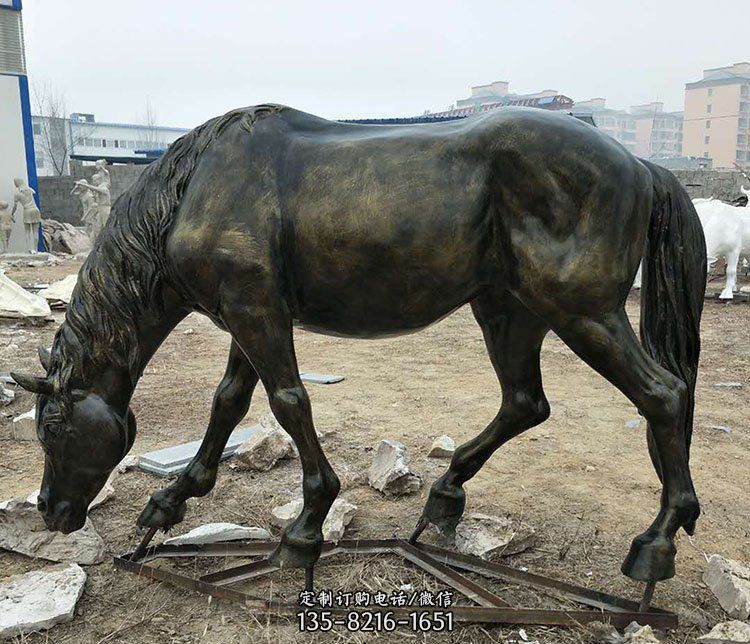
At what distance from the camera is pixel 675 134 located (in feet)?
250

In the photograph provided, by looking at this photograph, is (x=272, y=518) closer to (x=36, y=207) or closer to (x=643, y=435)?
(x=643, y=435)

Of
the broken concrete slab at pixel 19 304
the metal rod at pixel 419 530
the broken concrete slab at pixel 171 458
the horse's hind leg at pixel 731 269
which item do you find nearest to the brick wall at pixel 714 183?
the horse's hind leg at pixel 731 269

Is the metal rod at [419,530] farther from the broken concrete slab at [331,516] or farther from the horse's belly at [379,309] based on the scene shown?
the horse's belly at [379,309]

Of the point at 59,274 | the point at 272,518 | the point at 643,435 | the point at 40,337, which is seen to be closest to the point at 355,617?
the point at 272,518

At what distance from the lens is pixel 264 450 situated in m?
4.01

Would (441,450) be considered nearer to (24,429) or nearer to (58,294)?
(24,429)

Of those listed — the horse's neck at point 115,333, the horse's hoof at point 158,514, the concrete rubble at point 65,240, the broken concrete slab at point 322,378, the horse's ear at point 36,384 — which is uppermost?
the horse's neck at point 115,333

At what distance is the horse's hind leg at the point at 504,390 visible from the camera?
2.67 metres

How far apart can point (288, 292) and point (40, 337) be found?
6.91 metres

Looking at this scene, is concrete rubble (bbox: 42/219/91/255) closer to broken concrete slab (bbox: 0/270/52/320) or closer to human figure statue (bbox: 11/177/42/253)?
human figure statue (bbox: 11/177/42/253)

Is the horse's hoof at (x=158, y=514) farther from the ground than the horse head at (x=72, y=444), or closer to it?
closer to it

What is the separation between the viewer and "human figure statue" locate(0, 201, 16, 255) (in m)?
18.0

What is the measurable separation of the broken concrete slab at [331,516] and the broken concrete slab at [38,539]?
31.8 inches

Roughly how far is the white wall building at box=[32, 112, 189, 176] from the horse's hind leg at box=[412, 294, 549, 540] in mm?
42271
